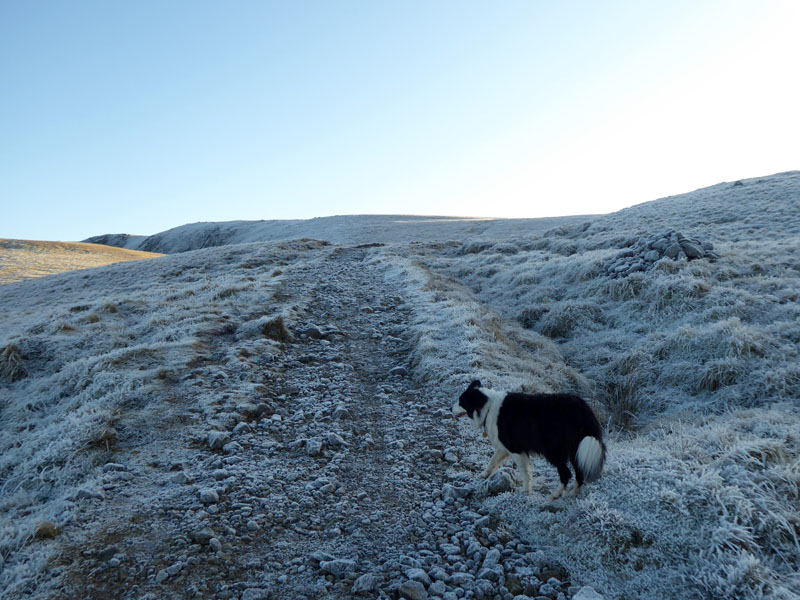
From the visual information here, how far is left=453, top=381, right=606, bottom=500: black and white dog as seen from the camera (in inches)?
212

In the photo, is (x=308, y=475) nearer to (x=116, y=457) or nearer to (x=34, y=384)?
(x=116, y=457)

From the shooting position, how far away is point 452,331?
12.3 m

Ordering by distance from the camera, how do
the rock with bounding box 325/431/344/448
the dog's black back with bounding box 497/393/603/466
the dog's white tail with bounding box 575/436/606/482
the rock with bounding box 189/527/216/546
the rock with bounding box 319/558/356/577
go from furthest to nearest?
the rock with bounding box 325/431/344/448 → the dog's black back with bounding box 497/393/603/466 → the dog's white tail with bounding box 575/436/606/482 → the rock with bounding box 189/527/216/546 → the rock with bounding box 319/558/356/577

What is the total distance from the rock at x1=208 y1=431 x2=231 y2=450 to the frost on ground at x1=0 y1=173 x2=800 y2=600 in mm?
19

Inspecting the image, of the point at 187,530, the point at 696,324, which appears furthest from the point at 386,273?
the point at 187,530

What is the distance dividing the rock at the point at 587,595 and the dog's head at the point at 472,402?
102 inches

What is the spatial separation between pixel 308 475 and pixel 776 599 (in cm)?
505

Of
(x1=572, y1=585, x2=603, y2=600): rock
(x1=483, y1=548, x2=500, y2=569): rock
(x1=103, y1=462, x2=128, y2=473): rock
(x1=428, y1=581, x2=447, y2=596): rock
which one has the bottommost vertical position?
(x1=483, y1=548, x2=500, y2=569): rock

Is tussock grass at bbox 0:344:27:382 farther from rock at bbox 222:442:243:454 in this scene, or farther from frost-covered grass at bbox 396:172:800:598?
frost-covered grass at bbox 396:172:800:598

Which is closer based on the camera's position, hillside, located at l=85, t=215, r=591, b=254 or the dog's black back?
the dog's black back

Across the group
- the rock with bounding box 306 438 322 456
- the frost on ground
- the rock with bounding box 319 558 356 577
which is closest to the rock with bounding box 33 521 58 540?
the frost on ground

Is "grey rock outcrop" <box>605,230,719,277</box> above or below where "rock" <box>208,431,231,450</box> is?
above

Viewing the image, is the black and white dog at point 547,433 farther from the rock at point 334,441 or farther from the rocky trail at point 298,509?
the rock at point 334,441

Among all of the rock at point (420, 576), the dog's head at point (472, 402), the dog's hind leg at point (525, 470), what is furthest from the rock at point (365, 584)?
the dog's head at point (472, 402)
